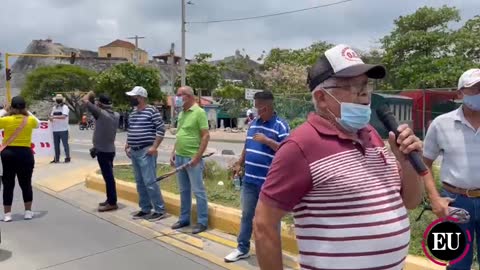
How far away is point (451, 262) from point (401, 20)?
27322mm

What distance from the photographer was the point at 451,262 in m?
3.40

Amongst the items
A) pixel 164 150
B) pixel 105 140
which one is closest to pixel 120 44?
pixel 164 150

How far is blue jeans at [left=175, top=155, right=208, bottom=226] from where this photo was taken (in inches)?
234

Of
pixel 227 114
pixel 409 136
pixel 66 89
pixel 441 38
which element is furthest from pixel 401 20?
pixel 66 89

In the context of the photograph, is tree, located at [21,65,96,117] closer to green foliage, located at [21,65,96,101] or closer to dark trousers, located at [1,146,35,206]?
green foliage, located at [21,65,96,101]

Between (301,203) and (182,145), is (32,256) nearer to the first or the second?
(182,145)

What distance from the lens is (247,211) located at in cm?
496

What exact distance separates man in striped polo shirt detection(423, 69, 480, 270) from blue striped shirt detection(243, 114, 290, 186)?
5.49ft

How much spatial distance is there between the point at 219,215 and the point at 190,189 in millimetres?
503

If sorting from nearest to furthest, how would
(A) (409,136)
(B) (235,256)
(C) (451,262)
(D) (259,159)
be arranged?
(A) (409,136) → (C) (451,262) → (D) (259,159) → (B) (235,256)

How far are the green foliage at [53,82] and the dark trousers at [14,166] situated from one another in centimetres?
4745

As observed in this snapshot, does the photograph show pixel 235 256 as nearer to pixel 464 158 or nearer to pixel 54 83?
pixel 464 158

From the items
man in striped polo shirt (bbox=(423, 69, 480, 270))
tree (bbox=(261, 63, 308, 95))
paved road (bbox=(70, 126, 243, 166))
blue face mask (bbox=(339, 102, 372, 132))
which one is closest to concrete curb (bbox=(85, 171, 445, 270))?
man in striped polo shirt (bbox=(423, 69, 480, 270))

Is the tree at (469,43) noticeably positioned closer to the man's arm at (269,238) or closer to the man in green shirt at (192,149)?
the man in green shirt at (192,149)
